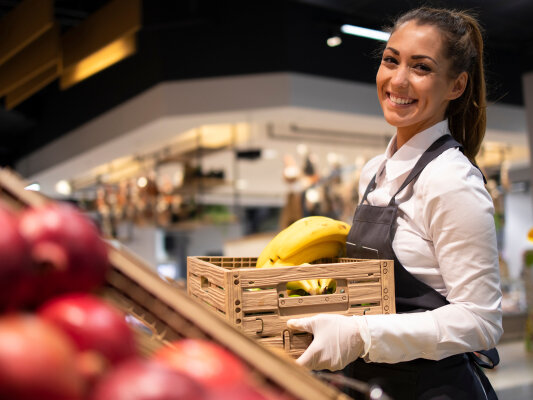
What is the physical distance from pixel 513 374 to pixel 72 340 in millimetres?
6474

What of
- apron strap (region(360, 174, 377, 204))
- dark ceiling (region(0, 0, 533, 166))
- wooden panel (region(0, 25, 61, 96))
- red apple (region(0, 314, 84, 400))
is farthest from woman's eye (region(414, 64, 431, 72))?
dark ceiling (region(0, 0, 533, 166))

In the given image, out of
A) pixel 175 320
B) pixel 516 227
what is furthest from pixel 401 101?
pixel 516 227

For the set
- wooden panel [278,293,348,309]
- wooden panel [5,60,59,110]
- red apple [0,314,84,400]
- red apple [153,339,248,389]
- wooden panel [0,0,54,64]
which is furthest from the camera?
wooden panel [5,60,59,110]

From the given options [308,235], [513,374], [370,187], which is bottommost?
[513,374]

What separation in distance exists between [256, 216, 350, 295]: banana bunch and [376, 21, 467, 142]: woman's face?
14.0 inches

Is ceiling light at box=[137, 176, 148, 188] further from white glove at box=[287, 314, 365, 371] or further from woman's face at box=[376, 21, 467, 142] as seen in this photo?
white glove at box=[287, 314, 365, 371]

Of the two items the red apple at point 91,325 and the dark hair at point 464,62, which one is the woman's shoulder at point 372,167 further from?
the red apple at point 91,325

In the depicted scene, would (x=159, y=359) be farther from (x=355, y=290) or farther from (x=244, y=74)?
(x=244, y=74)

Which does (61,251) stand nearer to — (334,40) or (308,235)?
(308,235)

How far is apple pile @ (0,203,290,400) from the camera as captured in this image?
0.38 meters

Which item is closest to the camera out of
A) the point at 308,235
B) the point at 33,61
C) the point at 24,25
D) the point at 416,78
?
the point at 416,78

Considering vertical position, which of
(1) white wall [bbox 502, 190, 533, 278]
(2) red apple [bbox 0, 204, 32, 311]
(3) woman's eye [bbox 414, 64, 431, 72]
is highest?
(3) woman's eye [bbox 414, 64, 431, 72]

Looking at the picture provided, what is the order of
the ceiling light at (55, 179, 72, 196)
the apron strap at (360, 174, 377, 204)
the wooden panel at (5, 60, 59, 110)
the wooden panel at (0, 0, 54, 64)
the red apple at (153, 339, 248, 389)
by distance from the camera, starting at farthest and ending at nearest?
the ceiling light at (55, 179, 72, 196) → the wooden panel at (5, 60, 59, 110) → the wooden panel at (0, 0, 54, 64) → the apron strap at (360, 174, 377, 204) → the red apple at (153, 339, 248, 389)

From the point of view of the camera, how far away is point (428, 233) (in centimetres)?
149
